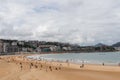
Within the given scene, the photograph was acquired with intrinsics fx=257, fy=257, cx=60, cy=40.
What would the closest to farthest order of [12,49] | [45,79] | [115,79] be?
[45,79] < [115,79] < [12,49]

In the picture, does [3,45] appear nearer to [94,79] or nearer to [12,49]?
[12,49]

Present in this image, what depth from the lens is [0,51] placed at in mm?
179500

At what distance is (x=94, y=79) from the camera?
2384 centimetres

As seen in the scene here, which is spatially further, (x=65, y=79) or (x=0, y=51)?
(x=0, y=51)

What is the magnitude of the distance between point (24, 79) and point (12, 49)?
182 metres

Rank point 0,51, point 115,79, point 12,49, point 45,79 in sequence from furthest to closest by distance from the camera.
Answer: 1. point 12,49
2. point 0,51
3. point 115,79
4. point 45,79

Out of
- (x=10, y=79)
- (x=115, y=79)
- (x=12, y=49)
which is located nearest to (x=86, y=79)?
(x=115, y=79)

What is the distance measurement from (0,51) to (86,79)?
161 m

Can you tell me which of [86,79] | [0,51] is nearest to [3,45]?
[0,51]

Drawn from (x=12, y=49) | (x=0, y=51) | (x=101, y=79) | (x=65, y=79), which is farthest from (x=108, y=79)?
(x=12, y=49)

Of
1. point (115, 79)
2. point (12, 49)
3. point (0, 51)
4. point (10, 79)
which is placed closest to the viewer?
point (10, 79)

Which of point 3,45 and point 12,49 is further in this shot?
point 12,49

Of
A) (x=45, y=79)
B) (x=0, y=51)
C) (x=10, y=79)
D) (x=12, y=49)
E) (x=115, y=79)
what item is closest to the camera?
(x=10, y=79)

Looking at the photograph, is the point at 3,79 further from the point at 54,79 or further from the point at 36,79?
the point at 54,79
